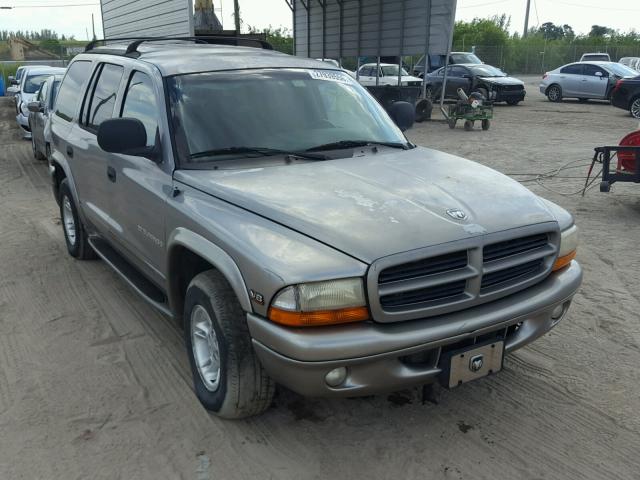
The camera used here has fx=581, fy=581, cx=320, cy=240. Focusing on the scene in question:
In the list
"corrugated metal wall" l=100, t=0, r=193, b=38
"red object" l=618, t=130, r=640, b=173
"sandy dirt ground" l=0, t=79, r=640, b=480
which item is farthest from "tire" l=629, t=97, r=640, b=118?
"sandy dirt ground" l=0, t=79, r=640, b=480

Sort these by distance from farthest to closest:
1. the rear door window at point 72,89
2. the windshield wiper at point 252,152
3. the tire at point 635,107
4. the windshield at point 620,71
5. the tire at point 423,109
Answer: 1. the windshield at point 620,71
2. the tire at point 635,107
3. the tire at point 423,109
4. the rear door window at point 72,89
5. the windshield wiper at point 252,152

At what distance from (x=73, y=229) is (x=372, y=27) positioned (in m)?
14.5

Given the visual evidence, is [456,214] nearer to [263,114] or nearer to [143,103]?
[263,114]

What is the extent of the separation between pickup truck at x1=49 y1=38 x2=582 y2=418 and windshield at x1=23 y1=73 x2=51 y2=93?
40.6 ft

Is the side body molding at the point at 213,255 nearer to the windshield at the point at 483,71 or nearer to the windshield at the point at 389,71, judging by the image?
the windshield at the point at 389,71

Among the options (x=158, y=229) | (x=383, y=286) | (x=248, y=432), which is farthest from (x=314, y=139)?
(x=248, y=432)

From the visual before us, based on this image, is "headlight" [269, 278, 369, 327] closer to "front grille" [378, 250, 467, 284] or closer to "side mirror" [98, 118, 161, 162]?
"front grille" [378, 250, 467, 284]

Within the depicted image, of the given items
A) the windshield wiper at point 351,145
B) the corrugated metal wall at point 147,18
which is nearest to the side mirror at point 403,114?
the windshield wiper at point 351,145

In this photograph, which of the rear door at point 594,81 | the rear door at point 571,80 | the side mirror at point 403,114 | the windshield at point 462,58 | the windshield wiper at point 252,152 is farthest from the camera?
the windshield at point 462,58

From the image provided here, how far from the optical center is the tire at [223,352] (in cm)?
286

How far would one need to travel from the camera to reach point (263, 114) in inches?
147

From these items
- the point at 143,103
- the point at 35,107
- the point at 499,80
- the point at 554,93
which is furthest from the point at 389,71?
the point at 143,103

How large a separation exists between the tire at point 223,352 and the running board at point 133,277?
1.47ft

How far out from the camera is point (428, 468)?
284 centimetres
